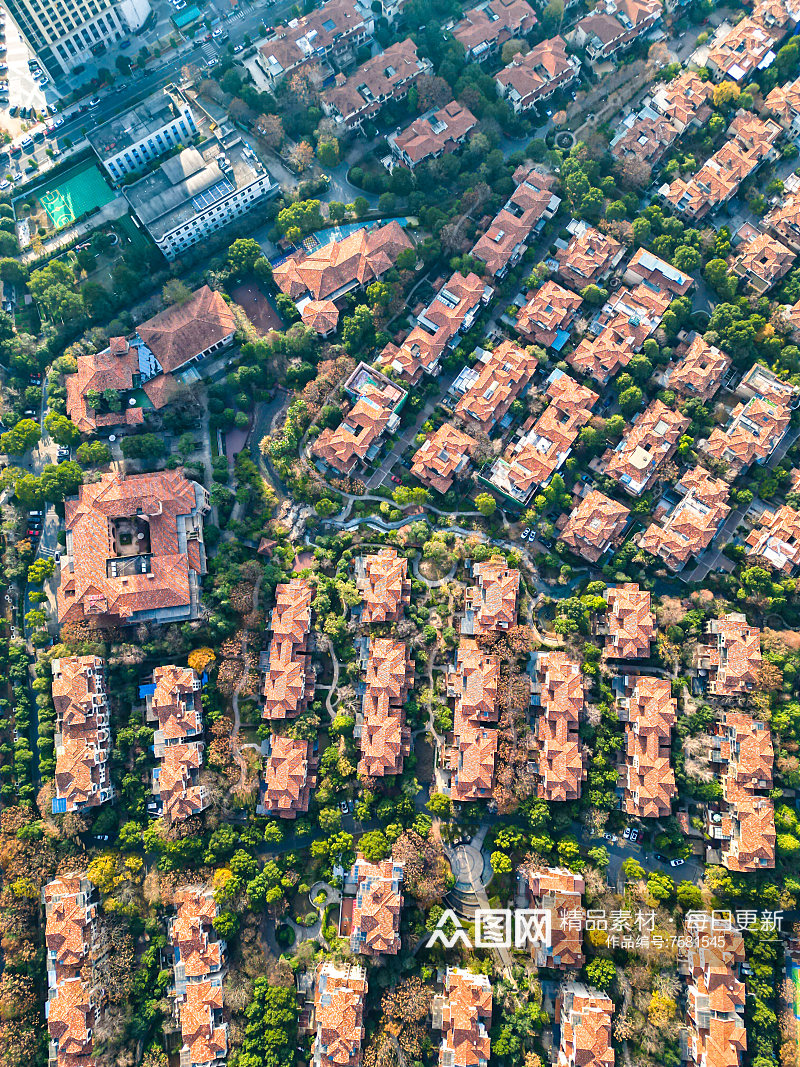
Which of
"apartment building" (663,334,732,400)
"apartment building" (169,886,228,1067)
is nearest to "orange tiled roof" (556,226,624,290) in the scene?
"apartment building" (663,334,732,400)

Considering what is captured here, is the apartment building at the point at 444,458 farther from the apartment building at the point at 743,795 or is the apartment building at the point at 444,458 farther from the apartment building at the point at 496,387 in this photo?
the apartment building at the point at 743,795

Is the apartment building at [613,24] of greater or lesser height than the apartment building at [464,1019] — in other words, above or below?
above

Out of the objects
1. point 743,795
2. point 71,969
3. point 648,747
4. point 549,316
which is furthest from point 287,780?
point 549,316

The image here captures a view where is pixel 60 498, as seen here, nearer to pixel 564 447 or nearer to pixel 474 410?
pixel 474 410

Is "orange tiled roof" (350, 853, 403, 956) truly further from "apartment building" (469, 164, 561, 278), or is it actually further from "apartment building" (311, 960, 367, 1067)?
"apartment building" (469, 164, 561, 278)

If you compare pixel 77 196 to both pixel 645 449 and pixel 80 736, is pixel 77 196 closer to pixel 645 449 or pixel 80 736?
pixel 80 736

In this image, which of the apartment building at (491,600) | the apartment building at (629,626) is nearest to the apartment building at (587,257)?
the apartment building at (491,600)
